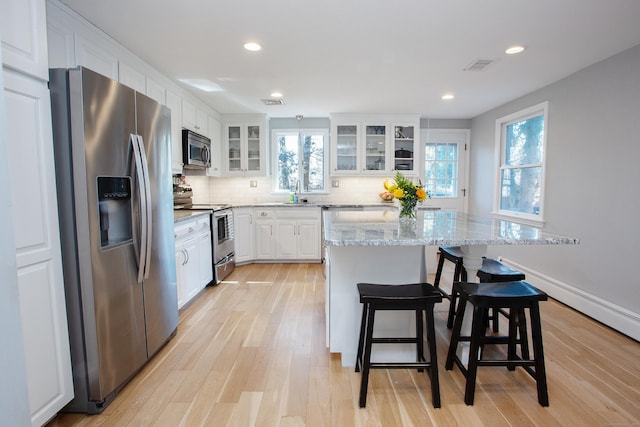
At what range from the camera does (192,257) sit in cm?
327

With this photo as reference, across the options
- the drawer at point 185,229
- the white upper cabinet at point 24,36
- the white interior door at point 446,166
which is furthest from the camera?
the white interior door at point 446,166

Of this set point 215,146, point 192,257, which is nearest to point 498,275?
point 192,257

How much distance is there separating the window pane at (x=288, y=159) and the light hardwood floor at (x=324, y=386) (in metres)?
2.99

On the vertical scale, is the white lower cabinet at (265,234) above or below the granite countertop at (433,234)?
below

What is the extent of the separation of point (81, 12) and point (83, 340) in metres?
2.05

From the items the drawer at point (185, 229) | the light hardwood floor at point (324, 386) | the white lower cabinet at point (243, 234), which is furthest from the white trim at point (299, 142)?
the light hardwood floor at point (324, 386)

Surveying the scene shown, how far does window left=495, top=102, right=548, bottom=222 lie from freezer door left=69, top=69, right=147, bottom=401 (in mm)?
4189

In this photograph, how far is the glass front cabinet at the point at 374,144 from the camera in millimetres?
5094

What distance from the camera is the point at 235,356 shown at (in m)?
2.32

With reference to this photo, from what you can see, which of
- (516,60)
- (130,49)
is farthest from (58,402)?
(516,60)

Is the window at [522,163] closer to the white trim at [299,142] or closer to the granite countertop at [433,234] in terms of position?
the granite countertop at [433,234]

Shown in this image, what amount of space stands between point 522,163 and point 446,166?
1437mm

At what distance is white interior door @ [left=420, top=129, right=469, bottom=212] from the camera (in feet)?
18.1

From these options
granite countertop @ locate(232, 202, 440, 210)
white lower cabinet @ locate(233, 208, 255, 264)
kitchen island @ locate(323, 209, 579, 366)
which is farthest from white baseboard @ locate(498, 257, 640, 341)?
white lower cabinet @ locate(233, 208, 255, 264)
